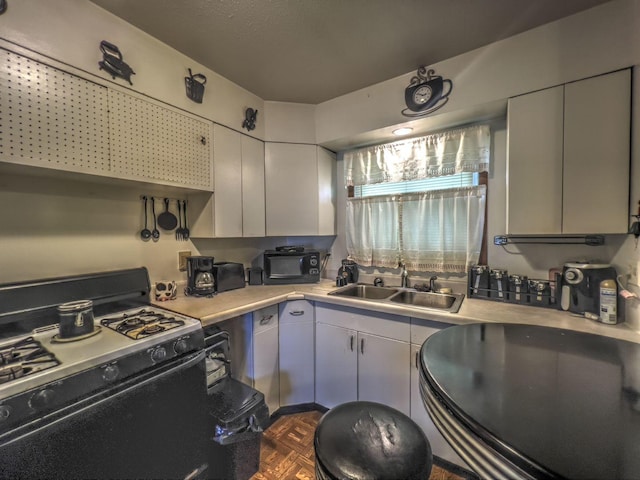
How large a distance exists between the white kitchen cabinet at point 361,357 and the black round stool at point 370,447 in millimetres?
756

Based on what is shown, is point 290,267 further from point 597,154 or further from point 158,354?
point 597,154

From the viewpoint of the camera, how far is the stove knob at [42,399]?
80cm

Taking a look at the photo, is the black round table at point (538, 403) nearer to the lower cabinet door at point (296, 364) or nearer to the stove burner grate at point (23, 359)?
the lower cabinet door at point (296, 364)

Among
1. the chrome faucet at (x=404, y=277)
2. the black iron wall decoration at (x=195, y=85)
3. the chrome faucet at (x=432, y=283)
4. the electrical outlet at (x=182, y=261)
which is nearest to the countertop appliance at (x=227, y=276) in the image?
the electrical outlet at (x=182, y=261)

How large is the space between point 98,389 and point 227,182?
141cm

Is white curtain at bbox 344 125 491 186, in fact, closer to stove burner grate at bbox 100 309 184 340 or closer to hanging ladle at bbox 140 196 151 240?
hanging ladle at bbox 140 196 151 240

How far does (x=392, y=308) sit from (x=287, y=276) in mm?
999

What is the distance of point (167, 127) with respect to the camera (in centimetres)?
160

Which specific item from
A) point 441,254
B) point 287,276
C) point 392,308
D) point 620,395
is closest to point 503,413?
point 620,395

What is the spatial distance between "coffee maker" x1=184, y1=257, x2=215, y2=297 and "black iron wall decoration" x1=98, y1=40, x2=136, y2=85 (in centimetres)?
111

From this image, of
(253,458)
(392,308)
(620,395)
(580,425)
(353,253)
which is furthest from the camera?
(353,253)

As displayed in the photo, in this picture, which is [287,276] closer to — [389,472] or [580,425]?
[389,472]

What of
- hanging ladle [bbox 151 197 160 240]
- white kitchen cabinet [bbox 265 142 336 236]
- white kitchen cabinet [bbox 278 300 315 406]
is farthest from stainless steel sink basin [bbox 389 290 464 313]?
hanging ladle [bbox 151 197 160 240]

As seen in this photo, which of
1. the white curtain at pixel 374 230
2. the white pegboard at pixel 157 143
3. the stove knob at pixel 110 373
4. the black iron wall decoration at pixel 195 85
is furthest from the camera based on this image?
the white curtain at pixel 374 230
